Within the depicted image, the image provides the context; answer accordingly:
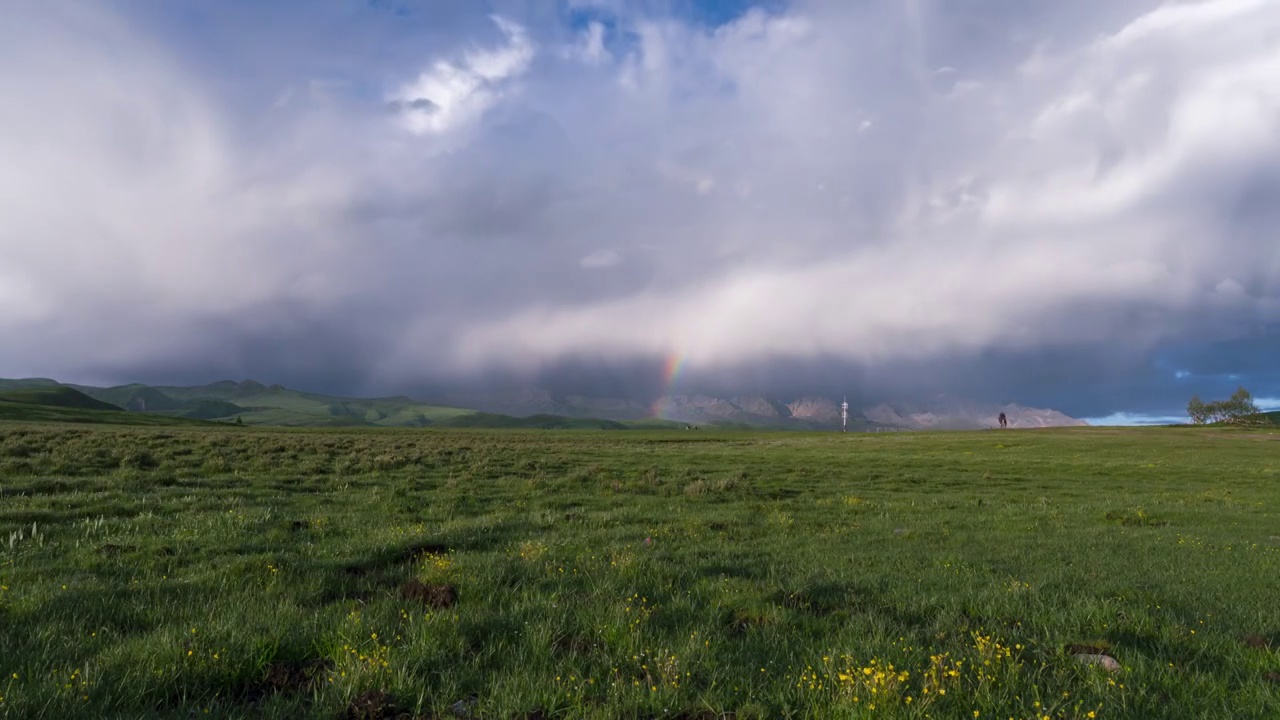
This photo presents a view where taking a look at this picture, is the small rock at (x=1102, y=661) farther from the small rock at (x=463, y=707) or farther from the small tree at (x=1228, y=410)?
the small tree at (x=1228, y=410)

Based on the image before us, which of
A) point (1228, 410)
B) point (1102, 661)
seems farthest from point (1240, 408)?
point (1102, 661)

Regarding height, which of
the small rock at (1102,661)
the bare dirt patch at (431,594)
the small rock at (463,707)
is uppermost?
the small rock at (1102,661)

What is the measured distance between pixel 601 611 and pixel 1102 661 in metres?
5.34

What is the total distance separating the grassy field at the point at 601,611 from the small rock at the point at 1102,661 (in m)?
0.08

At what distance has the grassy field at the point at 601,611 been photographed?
522 centimetres

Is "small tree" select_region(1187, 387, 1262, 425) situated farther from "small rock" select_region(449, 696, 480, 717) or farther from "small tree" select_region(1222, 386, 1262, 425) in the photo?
"small rock" select_region(449, 696, 480, 717)

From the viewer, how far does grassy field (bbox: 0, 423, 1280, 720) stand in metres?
5.22

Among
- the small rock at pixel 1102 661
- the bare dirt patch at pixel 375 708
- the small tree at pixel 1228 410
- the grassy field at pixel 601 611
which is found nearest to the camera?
the bare dirt patch at pixel 375 708

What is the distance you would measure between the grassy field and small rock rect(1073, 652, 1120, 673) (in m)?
0.08

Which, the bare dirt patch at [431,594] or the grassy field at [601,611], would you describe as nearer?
the grassy field at [601,611]

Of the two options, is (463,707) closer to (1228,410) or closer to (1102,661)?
(1102,661)

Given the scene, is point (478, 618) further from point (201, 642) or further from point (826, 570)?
point (826, 570)

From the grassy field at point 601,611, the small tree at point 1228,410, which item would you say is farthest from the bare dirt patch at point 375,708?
the small tree at point 1228,410

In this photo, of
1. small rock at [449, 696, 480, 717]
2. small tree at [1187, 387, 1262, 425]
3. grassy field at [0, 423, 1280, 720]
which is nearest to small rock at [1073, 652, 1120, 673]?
grassy field at [0, 423, 1280, 720]
